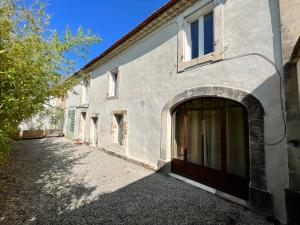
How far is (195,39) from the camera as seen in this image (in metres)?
5.01

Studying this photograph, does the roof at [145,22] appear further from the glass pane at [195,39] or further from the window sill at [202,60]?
the window sill at [202,60]

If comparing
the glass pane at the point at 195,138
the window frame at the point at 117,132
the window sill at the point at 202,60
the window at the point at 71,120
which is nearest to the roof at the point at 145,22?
the window sill at the point at 202,60

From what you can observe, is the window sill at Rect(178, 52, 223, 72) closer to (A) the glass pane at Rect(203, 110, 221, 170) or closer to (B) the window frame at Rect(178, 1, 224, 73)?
(B) the window frame at Rect(178, 1, 224, 73)

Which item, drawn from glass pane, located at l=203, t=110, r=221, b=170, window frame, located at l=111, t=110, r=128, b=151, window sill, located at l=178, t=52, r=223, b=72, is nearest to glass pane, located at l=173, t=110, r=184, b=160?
glass pane, located at l=203, t=110, r=221, b=170

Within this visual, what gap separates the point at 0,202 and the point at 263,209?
517 cm

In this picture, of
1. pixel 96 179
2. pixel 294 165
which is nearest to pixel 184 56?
pixel 294 165

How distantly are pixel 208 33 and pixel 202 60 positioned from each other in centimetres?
85

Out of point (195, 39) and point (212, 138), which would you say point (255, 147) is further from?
point (195, 39)

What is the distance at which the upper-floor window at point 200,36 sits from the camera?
461cm

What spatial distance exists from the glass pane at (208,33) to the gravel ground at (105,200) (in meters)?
3.75

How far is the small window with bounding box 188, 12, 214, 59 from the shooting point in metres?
4.60

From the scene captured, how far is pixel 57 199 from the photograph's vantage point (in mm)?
3693

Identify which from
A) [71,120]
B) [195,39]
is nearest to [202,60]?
[195,39]

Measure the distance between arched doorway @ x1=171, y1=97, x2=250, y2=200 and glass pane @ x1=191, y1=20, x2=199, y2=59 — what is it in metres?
1.38
